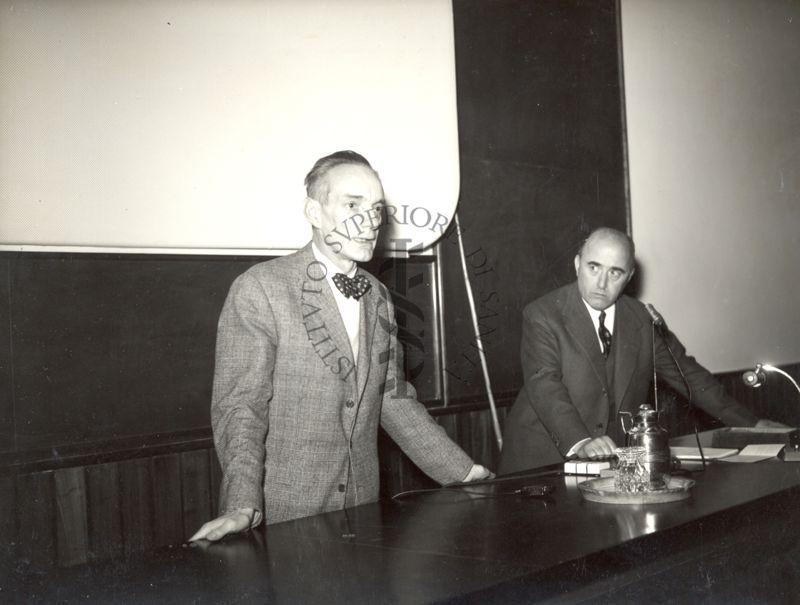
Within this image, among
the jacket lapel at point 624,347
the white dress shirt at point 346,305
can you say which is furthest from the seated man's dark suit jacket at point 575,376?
the white dress shirt at point 346,305

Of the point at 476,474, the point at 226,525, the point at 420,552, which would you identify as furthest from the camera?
the point at 476,474

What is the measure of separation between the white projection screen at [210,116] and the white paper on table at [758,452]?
5.66ft

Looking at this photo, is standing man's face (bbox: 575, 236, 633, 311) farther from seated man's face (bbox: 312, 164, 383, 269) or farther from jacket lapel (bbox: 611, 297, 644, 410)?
seated man's face (bbox: 312, 164, 383, 269)

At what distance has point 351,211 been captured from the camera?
234 centimetres

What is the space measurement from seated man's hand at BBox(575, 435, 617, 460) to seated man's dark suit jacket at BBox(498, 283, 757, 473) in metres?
0.50

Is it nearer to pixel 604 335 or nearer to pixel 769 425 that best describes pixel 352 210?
pixel 604 335

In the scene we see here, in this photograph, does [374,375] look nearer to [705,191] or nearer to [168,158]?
[168,158]

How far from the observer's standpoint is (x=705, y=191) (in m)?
5.67

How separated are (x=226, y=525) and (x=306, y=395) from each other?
1.91 ft

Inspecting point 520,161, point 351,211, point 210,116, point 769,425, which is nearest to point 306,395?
point 351,211

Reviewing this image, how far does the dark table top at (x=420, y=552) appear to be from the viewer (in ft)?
4.57

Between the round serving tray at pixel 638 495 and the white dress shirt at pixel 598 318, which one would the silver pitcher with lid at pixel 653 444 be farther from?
the white dress shirt at pixel 598 318

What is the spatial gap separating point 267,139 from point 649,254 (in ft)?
9.49

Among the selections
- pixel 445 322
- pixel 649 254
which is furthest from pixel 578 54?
pixel 445 322
